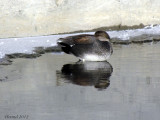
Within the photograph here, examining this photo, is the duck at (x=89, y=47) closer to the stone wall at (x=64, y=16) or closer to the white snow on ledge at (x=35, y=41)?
the white snow on ledge at (x=35, y=41)

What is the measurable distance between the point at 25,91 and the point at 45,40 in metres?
6.25

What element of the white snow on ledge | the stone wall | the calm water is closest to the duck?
the calm water

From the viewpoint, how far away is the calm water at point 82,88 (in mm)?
7945

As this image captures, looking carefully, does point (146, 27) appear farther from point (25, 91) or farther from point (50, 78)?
point (25, 91)

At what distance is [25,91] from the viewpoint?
366 inches

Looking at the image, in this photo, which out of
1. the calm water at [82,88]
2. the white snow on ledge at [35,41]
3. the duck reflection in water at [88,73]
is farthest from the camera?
the white snow on ledge at [35,41]

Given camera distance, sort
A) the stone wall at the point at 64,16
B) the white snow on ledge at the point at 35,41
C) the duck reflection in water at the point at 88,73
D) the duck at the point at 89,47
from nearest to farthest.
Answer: the duck reflection in water at the point at 88,73 < the duck at the point at 89,47 < the white snow on ledge at the point at 35,41 < the stone wall at the point at 64,16

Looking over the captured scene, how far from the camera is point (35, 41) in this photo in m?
15.4

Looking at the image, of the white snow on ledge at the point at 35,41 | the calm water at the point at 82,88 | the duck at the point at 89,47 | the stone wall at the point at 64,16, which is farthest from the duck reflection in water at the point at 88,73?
the stone wall at the point at 64,16

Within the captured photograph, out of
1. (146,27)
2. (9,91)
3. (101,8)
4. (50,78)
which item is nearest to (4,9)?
(101,8)

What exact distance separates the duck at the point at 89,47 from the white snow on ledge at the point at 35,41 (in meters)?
1.08

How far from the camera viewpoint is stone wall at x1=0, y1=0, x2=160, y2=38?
1672 cm

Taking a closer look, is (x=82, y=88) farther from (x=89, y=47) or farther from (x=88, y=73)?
(x=89, y=47)

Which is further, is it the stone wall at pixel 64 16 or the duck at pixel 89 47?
the stone wall at pixel 64 16
